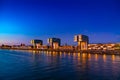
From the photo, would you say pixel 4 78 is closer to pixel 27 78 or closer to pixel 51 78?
pixel 27 78

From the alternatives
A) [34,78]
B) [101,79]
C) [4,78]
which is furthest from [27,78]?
[101,79]

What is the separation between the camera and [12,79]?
27922 mm

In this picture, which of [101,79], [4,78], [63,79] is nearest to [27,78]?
[4,78]

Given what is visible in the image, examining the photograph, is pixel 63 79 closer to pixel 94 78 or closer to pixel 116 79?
pixel 94 78

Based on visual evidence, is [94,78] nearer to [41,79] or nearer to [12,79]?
[41,79]

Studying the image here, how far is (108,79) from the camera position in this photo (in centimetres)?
2867

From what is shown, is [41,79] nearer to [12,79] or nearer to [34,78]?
[34,78]

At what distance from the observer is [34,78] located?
94.6ft

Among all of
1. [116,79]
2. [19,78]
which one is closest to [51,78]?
[19,78]

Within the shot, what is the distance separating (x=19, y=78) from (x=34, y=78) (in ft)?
6.78

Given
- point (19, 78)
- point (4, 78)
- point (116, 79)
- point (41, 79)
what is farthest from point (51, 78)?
point (116, 79)

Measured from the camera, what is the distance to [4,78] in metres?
28.7

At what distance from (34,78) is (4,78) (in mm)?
4137

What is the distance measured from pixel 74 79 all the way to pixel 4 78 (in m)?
9.68
